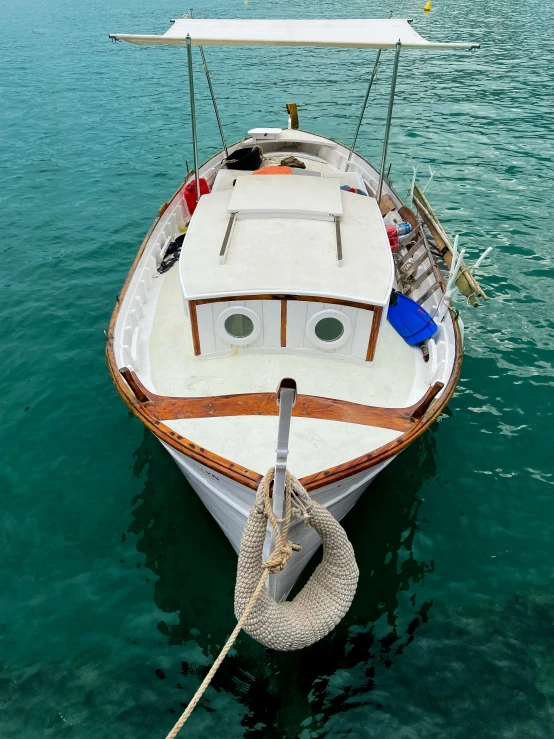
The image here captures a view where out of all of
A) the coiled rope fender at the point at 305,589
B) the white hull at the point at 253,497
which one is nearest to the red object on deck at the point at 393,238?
the white hull at the point at 253,497

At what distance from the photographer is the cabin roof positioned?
8.10 m

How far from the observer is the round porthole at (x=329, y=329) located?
825cm

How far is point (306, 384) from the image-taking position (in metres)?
8.28

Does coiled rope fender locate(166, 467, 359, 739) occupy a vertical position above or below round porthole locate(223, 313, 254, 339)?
below

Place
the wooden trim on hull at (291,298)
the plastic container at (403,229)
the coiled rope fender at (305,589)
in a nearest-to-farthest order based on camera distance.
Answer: the coiled rope fender at (305,589)
the wooden trim on hull at (291,298)
the plastic container at (403,229)

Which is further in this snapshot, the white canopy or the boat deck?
the white canopy

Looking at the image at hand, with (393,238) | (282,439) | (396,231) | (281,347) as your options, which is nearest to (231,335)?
(281,347)

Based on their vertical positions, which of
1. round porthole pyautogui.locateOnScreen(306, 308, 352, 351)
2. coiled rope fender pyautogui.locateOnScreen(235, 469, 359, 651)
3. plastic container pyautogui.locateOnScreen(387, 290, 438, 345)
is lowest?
coiled rope fender pyautogui.locateOnScreen(235, 469, 359, 651)

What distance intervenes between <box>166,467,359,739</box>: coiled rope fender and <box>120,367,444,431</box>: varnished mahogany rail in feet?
6.19

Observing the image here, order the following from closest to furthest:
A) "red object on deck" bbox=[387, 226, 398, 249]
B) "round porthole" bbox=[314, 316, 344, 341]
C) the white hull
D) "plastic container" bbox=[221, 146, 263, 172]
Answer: the white hull
"round porthole" bbox=[314, 316, 344, 341]
"red object on deck" bbox=[387, 226, 398, 249]
"plastic container" bbox=[221, 146, 263, 172]

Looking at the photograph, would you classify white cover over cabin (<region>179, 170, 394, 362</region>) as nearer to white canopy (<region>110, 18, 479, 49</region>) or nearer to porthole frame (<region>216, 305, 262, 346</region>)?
porthole frame (<region>216, 305, 262, 346</region>)

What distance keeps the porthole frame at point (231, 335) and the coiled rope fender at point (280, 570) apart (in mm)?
3229

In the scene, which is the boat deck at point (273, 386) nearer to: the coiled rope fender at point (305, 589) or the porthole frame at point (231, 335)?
the porthole frame at point (231, 335)

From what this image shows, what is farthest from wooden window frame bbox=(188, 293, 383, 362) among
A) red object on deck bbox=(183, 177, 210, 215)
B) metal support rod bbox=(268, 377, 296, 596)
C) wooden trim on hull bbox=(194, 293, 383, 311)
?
red object on deck bbox=(183, 177, 210, 215)
